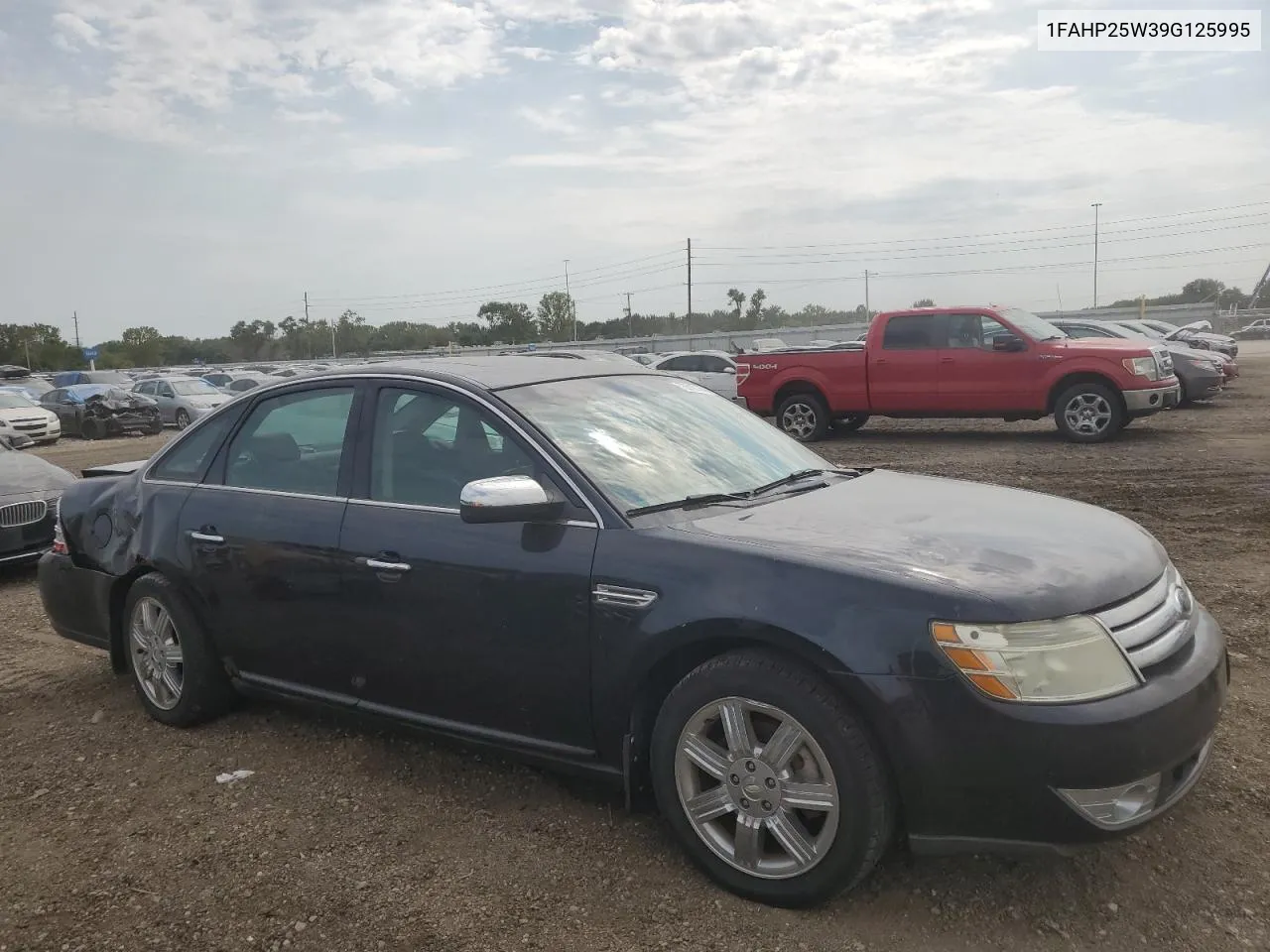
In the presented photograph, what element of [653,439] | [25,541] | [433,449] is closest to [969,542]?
[653,439]

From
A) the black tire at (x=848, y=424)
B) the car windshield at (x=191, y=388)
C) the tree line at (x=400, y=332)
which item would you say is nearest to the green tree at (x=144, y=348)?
the tree line at (x=400, y=332)

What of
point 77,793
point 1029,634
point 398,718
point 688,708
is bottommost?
point 77,793

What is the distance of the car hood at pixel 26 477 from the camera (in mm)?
7700

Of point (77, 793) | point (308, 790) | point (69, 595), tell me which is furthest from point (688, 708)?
point (69, 595)

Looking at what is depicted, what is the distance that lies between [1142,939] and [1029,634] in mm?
891

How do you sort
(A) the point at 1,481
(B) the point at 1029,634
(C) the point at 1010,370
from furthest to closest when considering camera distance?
1. (C) the point at 1010,370
2. (A) the point at 1,481
3. (B) the point at 1029,634

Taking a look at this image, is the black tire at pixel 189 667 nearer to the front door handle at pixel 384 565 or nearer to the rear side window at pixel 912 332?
the front door handle at pixel 384 565

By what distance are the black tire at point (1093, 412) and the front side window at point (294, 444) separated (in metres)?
11.6

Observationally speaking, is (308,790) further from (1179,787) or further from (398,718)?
(1179,787)

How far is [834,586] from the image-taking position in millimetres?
2723

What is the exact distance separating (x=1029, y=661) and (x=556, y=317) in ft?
306

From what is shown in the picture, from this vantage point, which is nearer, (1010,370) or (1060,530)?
(1060,530)

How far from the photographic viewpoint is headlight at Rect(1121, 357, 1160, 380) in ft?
42.4

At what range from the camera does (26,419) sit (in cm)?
2252
